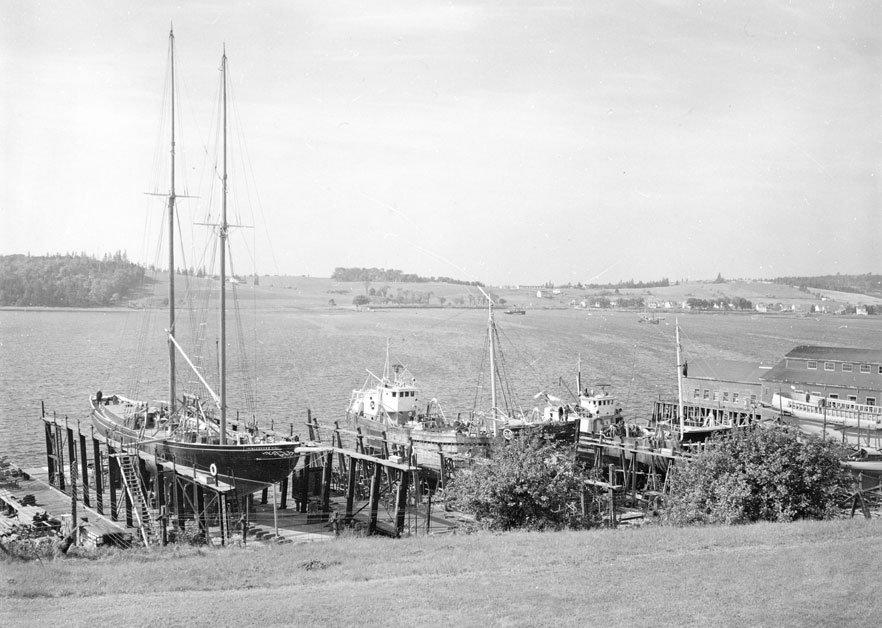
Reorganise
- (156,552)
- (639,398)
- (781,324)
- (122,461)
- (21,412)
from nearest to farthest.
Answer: (156,552) < (122,461) < (21,412) < (639,398) < (781,324)

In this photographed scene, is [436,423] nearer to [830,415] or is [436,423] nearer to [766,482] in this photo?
[766,482]

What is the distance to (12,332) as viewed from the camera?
12650 centimetres

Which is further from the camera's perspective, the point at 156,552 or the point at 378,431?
the point at 378,431

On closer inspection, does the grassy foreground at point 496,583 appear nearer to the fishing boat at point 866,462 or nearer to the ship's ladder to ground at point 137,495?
the ship's ladder to ground at point 137,495

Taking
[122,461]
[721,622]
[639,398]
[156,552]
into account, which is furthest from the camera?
[639,398]

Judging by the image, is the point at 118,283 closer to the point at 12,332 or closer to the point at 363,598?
the point at 12,332

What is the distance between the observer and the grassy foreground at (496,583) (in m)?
15.0

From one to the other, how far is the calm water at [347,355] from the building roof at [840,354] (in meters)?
16.6

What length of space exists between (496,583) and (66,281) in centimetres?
12029

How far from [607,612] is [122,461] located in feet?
77.9

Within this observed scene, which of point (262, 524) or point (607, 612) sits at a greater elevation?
point (607, 612)

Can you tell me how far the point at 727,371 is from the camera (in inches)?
2169

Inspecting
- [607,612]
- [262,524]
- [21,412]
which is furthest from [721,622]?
[21,412]

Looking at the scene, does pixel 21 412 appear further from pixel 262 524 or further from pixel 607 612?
pixel 607 612
